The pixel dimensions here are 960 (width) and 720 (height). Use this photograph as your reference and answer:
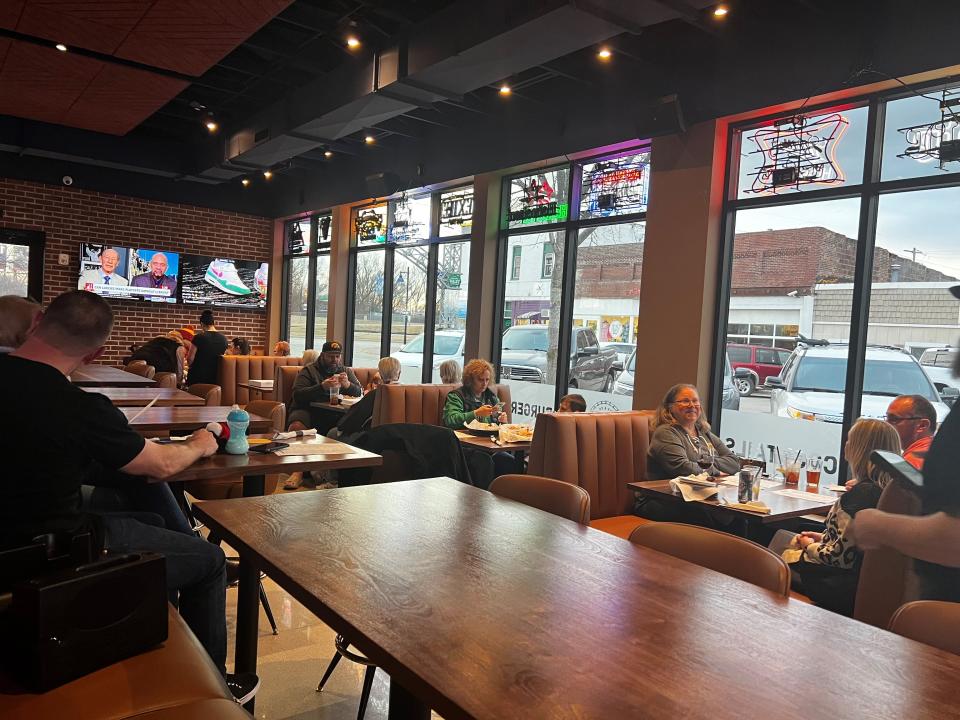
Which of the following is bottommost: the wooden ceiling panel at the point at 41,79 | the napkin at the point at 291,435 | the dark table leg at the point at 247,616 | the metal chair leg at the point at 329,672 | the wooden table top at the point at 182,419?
the metal chair leg at the point at 329,672

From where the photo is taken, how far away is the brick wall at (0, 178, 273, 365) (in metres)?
9.62

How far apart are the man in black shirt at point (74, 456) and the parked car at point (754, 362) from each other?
14.4 ft

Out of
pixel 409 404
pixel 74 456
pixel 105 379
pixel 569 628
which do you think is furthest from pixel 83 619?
pixel 105 379

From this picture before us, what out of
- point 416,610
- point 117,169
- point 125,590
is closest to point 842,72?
point 416,610

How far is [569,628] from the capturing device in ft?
4.47

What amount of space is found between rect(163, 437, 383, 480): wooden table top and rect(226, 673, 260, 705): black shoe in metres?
0.74

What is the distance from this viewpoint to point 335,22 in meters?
5.46

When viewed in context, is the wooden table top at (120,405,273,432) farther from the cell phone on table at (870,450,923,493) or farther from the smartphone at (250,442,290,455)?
the cell phone on table at (870,450,923,493)

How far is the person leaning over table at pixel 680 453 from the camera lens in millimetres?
3852

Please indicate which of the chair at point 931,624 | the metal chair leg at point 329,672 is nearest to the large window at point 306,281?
the metal chair leg at point 329,672

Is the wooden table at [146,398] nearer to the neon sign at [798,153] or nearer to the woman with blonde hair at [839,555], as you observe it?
the woman with blonde hair at [839,555]

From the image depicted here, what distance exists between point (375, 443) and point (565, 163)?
4.29 meters

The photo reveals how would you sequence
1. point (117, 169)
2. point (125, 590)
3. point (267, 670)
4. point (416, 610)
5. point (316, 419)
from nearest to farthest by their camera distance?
point (416, 610) → point (125, 590) → point (267, 670) → point (316, 419) → point (117, 169)

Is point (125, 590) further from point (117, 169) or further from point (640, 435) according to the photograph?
point (117, 169)
